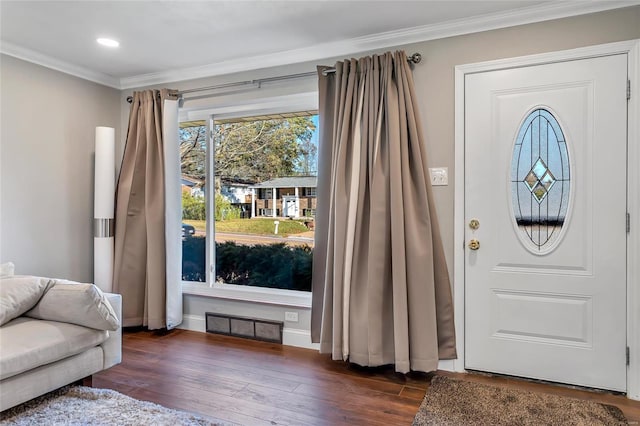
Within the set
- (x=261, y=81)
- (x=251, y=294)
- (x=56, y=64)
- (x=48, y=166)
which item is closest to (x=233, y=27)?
(x=261, y=81)

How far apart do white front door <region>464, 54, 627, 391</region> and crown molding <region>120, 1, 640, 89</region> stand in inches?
11.8

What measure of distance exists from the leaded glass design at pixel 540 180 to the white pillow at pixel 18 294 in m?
3.02

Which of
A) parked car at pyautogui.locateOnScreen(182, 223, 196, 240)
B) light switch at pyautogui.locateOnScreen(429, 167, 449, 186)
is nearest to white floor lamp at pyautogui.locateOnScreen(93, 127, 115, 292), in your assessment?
parked car at pyautogui.locateOnScreen(182, 223, 196, 240)

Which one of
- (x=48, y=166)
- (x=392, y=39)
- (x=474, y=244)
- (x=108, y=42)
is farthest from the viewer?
(x=48, y=166)

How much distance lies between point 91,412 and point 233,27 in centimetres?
251

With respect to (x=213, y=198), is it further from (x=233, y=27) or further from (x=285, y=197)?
(x=233, y=27)

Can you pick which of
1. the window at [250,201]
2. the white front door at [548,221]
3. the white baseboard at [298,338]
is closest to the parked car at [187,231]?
the window at [250,201]

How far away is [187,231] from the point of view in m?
3.77

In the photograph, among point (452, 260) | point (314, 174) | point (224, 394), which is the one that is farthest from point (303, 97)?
point (224, 394)

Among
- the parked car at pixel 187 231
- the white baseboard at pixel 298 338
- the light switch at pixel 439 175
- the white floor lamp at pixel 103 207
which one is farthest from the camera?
the parked car at pixel 187 231

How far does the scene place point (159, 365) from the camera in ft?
9.09

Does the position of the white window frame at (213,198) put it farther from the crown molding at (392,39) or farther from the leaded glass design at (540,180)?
the leaded glass design at (540,180)

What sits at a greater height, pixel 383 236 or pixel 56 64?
pixel 56 64

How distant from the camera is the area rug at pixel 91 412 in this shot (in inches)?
78.0
